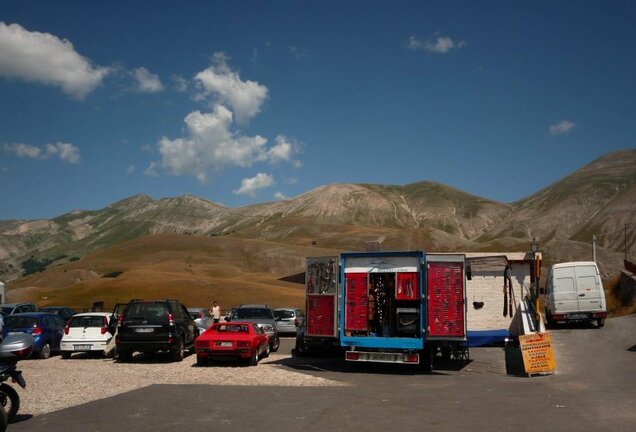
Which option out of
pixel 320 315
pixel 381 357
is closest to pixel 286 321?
pixel 320 315

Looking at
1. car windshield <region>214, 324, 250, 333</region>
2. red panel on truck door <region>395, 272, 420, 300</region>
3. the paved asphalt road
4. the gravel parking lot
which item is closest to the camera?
the paved asphalt road

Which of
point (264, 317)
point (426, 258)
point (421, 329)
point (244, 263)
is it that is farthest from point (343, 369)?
point (244, 263)

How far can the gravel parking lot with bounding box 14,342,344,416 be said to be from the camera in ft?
36.6

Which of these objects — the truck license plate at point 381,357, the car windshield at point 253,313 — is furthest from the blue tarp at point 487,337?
the car windshield at point 253,313

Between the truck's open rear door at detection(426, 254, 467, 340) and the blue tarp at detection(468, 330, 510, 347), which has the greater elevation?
the truck's open rear door at detection(426, 254, 467, 340)

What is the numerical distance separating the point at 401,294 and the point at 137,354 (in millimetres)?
9707

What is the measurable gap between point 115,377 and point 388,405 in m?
6.95

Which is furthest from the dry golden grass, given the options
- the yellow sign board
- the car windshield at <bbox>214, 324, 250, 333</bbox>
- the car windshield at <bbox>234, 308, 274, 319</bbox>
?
the yellow sign board

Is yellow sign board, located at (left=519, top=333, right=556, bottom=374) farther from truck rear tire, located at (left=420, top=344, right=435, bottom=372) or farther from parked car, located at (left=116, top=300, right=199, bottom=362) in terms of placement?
parked car, located at (left=116, top=300, right=199, bottom=362)

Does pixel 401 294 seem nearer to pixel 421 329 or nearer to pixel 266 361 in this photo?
pixel 421 329

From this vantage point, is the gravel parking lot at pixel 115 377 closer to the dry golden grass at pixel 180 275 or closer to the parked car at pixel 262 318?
the parked car at pixel 262 318

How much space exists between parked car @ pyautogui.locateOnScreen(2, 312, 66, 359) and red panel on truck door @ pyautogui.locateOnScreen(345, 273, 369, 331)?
9.79 m

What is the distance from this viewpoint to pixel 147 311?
1736cm

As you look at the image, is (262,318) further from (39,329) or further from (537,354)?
(537,354)
